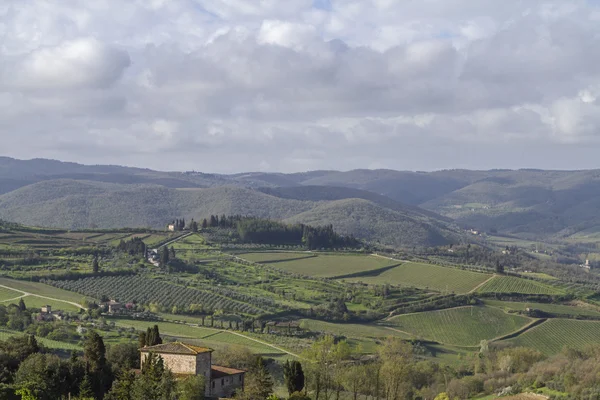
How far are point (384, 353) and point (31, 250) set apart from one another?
316ft

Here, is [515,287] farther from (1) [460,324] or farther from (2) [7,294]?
(2) [7,294]

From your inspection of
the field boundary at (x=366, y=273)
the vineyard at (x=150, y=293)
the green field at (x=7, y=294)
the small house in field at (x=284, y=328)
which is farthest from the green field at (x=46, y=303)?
the field boundary at (x=366, y=273)

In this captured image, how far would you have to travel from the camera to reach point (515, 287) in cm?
16512

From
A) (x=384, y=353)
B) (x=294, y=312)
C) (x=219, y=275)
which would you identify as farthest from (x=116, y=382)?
(x=219, y=275)

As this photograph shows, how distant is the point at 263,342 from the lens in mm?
107500

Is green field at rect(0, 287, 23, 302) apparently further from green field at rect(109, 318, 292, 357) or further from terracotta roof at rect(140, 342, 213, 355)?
terracotta roof at rect(140, 342, 213, 355)

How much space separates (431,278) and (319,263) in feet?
93.1

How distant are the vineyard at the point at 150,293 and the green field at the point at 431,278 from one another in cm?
4263

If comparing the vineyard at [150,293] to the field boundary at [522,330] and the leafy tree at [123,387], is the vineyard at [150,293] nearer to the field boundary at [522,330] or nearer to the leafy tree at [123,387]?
the field boundary at [522,330]

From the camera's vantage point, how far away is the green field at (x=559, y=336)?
12812 cm

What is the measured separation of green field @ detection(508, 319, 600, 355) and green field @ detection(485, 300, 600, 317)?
18.6 feet

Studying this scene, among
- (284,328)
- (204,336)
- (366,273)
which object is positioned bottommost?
(284,328)

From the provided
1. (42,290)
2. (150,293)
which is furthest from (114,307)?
(150,293)

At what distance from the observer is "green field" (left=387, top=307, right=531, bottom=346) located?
13262 cm
